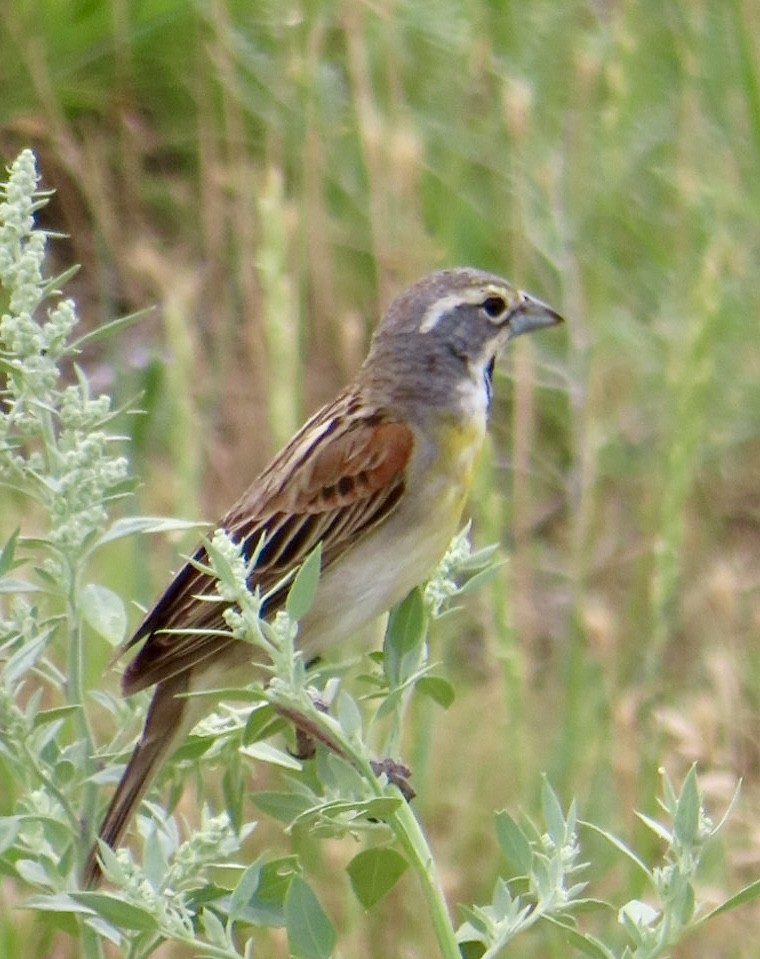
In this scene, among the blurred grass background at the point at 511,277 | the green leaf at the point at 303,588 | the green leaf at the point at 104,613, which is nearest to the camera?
the green leaf at the point at 303,588

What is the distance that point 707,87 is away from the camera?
382cm

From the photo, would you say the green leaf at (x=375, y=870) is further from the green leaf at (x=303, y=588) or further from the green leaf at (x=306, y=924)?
the green leaf at (x=303, y=588)

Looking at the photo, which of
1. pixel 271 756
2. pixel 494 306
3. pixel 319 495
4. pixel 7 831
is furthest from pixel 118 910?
pixel 494 306

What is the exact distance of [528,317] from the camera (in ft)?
8.21

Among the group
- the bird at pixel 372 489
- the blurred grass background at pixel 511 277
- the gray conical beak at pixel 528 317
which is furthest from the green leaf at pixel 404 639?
the gray conical beak at pixel 528 317

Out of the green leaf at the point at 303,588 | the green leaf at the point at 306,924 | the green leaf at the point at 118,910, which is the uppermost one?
the green leaf at the point at 303,588

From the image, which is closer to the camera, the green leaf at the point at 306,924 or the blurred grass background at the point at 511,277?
the green leaf at the point at 306,924

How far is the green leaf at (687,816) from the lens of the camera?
4.20ft

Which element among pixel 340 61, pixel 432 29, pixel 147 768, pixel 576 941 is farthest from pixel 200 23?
pixel 576 941

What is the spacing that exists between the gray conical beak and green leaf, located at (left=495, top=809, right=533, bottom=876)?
1263 mm

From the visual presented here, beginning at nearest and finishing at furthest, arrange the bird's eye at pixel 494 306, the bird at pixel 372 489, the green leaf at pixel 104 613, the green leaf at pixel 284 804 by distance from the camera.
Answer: the green leaf at pixel 284 804 < the green leaf at pixel 104 613 < the bird at pixel 372 489 < the bird's eye at pixel 494 306

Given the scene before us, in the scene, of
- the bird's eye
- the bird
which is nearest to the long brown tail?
the bird

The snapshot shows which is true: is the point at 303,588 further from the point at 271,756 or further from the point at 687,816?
Answer: the point at 271,756

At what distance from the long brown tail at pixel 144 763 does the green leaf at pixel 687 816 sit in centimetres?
51
